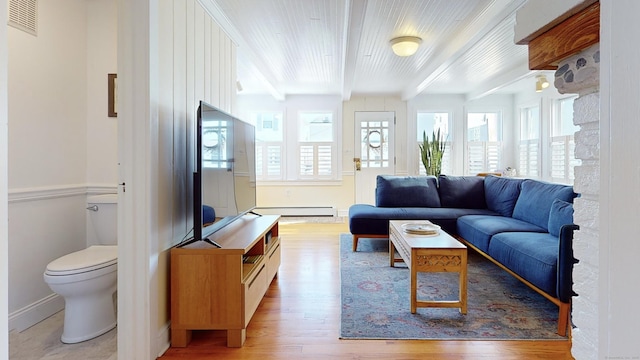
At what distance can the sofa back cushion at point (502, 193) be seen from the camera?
3686 mm

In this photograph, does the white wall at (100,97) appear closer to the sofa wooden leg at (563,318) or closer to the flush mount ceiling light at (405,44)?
the flush mount ceiling light at (405,44)

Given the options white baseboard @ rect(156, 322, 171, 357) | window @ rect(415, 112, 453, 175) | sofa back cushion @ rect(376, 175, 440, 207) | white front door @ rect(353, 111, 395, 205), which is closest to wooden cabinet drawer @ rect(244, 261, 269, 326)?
white baseboard @ rect(156, 322, 171, 357)

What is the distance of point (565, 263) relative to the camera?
191 centimetres

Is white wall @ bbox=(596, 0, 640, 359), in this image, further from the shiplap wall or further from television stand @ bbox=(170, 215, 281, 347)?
the shiplap wall

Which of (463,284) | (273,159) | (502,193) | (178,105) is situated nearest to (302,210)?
(273,159)

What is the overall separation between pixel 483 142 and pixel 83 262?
6.33m

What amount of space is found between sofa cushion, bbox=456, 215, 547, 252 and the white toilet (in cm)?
295

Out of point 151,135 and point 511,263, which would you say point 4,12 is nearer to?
point 151,135

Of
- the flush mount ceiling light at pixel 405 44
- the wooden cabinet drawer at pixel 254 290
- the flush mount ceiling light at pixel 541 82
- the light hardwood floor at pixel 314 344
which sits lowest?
the light hardwood floor at pixel 314 344

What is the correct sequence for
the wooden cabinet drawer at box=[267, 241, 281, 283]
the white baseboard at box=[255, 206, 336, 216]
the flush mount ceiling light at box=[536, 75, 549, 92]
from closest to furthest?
1. the wooden cabinet drawer at box=[267, 241, 281, 283]
2. the flush mount ceiling light at box=[536, 75, 549, 92]
3. the white baseboard at box=[255, 206, 336, 216]

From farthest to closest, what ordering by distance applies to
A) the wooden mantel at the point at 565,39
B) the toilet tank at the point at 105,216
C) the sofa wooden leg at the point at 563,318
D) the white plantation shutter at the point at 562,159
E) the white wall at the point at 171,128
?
1. the white plantation shutter at the point at 562,159
2. the toilet tank at the point at 105,216
3. the sofa wooden leg at the point at 563,318
4. the white wall at the point at 171,128
5. the wooden mantel at the point at 565,39

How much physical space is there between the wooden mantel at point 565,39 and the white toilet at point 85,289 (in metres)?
2.27

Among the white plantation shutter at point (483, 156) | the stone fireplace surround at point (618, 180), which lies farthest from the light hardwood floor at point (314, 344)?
the white plantation shutter at point (483, 156)

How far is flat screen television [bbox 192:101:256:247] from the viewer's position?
1865 mm
